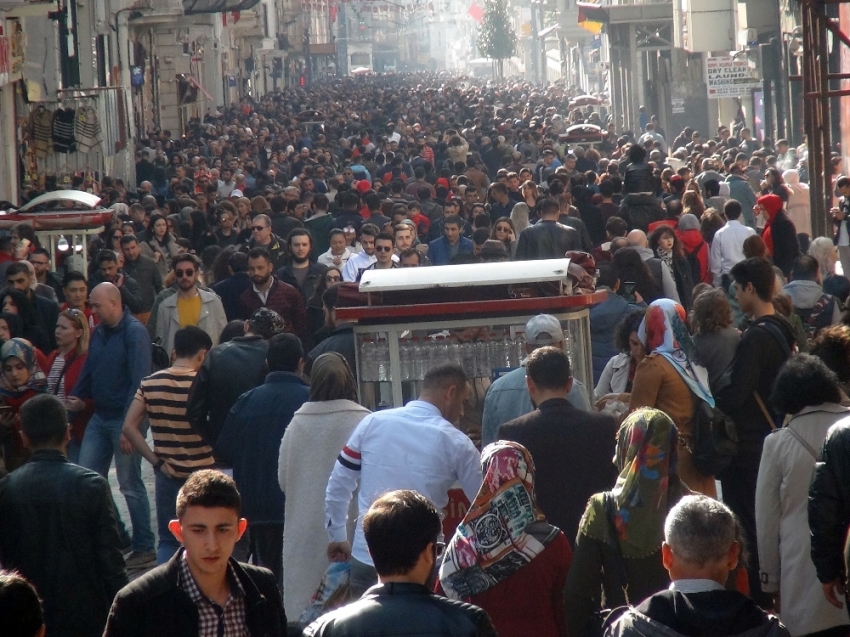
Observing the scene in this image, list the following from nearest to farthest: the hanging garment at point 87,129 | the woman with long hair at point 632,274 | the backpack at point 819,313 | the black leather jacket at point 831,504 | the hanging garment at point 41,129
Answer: the black leather jacket at point 831,504 < the backpack at point 819,313 < the woman with long hair at point 632,274 < the hanging garment at point 41,129 < the hanging garment at point 87,129

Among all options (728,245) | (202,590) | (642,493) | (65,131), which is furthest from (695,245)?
(65,131)

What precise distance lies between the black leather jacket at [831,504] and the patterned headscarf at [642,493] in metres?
0.52

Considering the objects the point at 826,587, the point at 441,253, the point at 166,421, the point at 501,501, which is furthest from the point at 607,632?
the point at 441,253

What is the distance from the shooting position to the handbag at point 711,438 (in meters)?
5.85

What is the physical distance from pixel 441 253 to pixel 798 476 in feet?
24.4

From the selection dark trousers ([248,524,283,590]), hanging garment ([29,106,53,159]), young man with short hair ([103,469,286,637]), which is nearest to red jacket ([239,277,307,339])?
dark trousers ([248,524,283,590])

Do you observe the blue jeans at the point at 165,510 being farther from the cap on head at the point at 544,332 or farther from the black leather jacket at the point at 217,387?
the cap on head at the point at 544,332

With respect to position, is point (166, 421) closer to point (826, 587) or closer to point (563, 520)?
point (563, 520)

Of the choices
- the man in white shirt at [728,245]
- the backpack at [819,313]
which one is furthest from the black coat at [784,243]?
the backpack at [819,313]

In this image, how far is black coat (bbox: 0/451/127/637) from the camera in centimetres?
488

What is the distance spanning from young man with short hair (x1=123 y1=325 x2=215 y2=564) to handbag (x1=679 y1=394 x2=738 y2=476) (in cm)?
232

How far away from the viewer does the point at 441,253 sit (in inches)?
479

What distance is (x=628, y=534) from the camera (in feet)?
14.0

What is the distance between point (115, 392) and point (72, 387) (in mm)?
320
